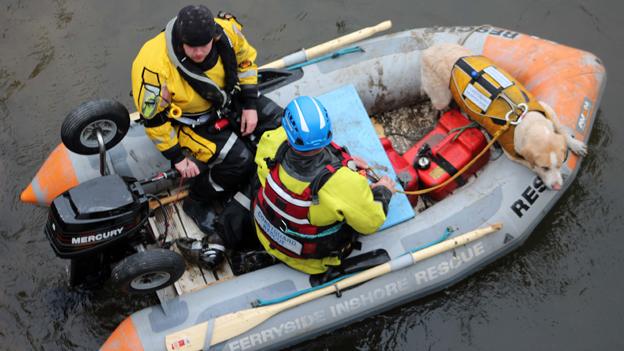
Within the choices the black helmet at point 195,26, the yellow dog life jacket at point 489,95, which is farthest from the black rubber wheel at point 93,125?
the yellow dog life jacket at point 489,95

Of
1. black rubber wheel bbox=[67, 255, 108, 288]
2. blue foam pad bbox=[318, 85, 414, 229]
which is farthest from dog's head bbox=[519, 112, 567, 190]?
black rubber wheel bbox=[67, 255, 108, 288]

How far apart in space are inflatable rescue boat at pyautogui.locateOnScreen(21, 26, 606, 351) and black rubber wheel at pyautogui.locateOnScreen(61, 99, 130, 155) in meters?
0.39

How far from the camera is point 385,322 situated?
4.94 meters

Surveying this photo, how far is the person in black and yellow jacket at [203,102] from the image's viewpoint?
387 cm

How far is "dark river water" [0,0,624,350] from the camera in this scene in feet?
16.1

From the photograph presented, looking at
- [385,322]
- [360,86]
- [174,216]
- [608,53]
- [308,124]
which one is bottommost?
[385,322]

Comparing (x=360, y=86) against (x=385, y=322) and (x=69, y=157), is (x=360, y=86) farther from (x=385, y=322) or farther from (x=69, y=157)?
(x=69, y=157)

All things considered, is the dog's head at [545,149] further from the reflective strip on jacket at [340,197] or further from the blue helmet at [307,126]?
the blue helmet at [307,126]

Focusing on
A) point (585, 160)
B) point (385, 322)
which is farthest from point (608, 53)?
point (385, 322)

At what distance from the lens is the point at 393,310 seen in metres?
4.96

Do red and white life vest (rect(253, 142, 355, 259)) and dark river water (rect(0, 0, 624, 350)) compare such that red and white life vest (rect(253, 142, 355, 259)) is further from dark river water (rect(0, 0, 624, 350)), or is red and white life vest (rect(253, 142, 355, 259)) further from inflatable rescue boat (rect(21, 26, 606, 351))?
dark river water (rect(0, 0, 624, 350))

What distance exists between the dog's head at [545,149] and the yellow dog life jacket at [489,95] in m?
0.13

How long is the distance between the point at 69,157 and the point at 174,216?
86 centimetres

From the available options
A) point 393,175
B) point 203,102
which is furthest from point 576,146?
point 203,102
